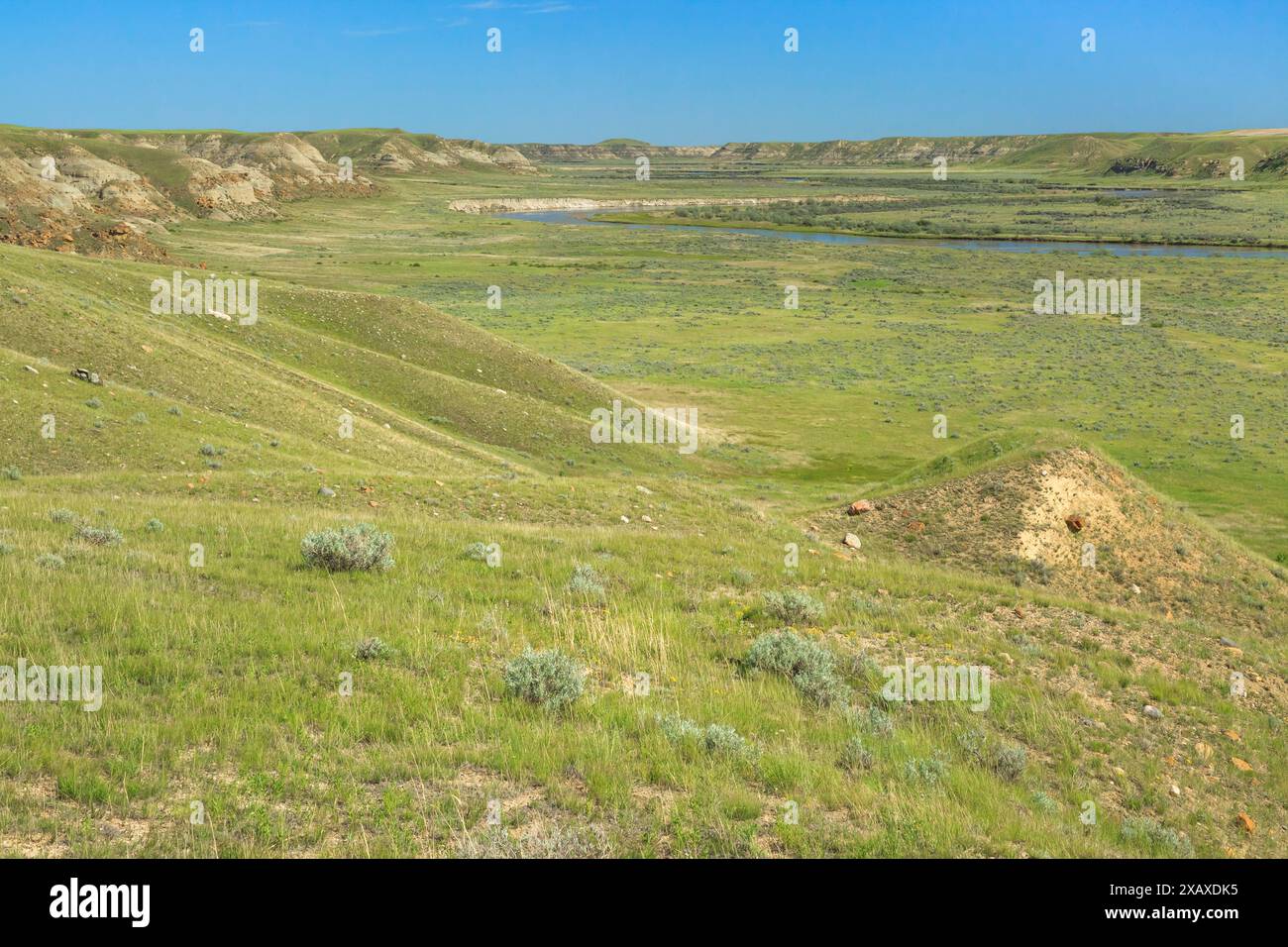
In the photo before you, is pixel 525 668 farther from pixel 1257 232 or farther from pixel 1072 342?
pixel 1257 232

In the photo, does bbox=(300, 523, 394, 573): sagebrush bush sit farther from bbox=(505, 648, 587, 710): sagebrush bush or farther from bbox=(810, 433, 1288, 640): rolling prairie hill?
bbox=(810, 433, 1288, 640): rolling prairie hill

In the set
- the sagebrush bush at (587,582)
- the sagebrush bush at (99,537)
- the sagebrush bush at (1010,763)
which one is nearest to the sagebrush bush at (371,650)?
the sagebrush bush at (587,582)

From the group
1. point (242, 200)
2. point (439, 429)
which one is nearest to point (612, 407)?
point (439, 429)

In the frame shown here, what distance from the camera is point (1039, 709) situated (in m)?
9.29

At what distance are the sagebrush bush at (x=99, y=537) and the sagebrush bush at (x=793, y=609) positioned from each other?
26.9 feet

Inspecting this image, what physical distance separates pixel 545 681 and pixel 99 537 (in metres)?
6.82

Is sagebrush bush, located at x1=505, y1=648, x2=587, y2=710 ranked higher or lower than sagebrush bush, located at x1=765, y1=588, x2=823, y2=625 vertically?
higher

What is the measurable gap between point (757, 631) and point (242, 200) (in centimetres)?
14789

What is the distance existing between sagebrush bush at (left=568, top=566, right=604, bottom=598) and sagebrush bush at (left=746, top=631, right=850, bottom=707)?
2300mm

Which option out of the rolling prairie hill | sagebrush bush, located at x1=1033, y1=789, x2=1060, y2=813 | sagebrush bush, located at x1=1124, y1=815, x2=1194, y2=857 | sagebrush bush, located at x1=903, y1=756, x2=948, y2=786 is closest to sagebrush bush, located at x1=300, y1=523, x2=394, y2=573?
sagebrush bush, located at x1=903, y1=756, x2=948, y2=786

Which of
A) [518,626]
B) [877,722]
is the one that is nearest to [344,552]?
[518,626]

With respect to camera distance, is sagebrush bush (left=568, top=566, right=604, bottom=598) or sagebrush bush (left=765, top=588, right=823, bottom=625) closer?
sagebrush bush (left=568, top=566, right=604, bottom=598)

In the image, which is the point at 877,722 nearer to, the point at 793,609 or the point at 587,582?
the point at 793,609

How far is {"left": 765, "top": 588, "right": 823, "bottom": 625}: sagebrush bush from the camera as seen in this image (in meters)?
11.2
